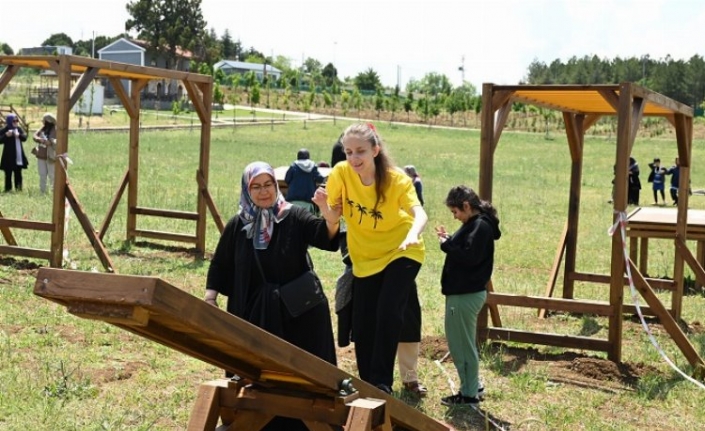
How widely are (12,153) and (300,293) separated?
52.7 feet

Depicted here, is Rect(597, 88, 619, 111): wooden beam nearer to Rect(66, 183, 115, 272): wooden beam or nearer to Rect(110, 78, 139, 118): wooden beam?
Rect(66, 183, 115, 272): wooden beam

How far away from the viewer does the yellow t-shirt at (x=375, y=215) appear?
599cm

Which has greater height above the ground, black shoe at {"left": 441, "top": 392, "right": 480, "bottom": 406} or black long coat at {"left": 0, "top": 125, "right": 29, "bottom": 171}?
black long coat at {"left": 0, "top": 125, "right": 29, "bottom": 171}

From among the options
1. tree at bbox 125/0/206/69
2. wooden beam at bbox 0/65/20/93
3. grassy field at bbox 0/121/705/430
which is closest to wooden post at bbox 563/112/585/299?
grassy field at bbox 0/121/705/430

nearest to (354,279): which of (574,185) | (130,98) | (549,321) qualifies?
(549,321)

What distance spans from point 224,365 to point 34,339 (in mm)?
4643

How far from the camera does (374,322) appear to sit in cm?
624

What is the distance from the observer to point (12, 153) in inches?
768

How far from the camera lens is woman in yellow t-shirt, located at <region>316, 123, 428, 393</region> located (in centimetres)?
598

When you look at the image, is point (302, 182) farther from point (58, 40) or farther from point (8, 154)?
point (58, 40)

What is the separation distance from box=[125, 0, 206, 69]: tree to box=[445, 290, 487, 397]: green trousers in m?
90.8

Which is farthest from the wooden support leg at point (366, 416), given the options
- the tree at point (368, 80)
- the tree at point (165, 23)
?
the tree at point (368, 80)

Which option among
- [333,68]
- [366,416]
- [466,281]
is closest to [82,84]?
[466,281]

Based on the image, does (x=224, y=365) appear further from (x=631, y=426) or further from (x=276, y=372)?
(x=631, y=426)
